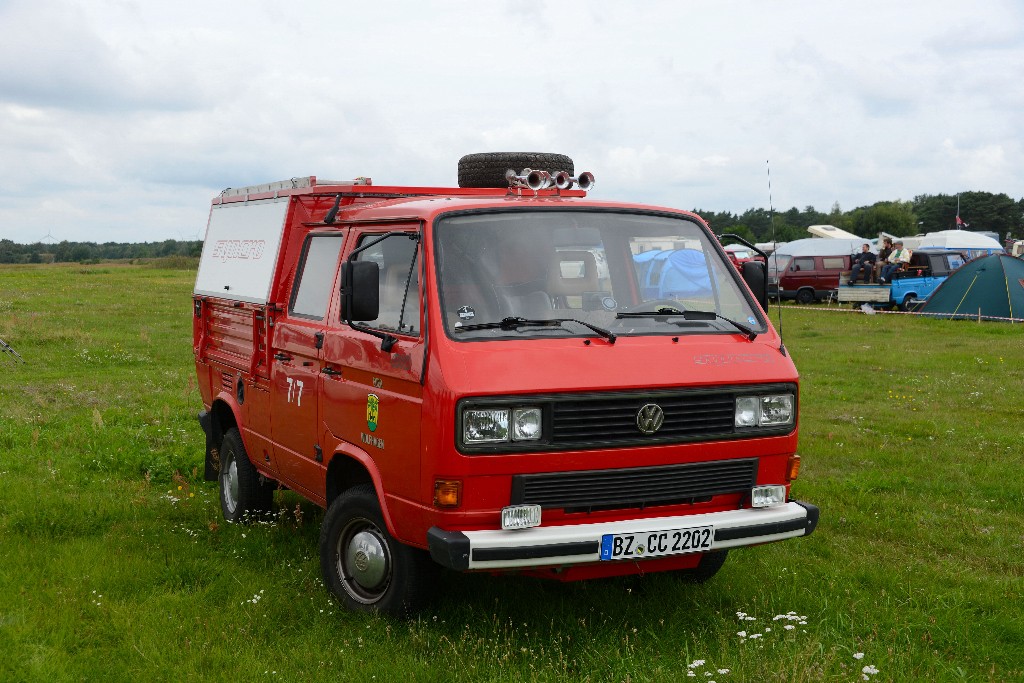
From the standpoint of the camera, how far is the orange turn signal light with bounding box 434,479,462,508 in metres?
4.97

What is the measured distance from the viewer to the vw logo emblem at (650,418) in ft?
17.0

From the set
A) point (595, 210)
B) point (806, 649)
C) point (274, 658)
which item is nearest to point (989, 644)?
point (806, 649)

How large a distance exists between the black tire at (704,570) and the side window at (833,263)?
3179cm

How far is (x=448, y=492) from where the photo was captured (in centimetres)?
498

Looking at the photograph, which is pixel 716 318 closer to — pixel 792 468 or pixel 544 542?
pixel 792 468

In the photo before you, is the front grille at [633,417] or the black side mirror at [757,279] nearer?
the front grille at [633,417]

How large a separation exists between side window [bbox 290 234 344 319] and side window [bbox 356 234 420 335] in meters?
0.35

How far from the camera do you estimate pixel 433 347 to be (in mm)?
5129

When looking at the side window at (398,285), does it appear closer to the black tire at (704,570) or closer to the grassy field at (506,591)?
the grassy field at (506,591)

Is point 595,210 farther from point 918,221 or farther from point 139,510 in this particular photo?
point 918,221

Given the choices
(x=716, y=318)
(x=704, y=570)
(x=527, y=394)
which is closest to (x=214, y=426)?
(x=704, y=570)

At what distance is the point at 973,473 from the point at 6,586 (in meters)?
7.85

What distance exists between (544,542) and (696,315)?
1.71 m

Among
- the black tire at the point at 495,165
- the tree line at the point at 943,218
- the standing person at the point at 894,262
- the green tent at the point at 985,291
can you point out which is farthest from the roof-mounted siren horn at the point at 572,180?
the tree line at the point at 943,218
